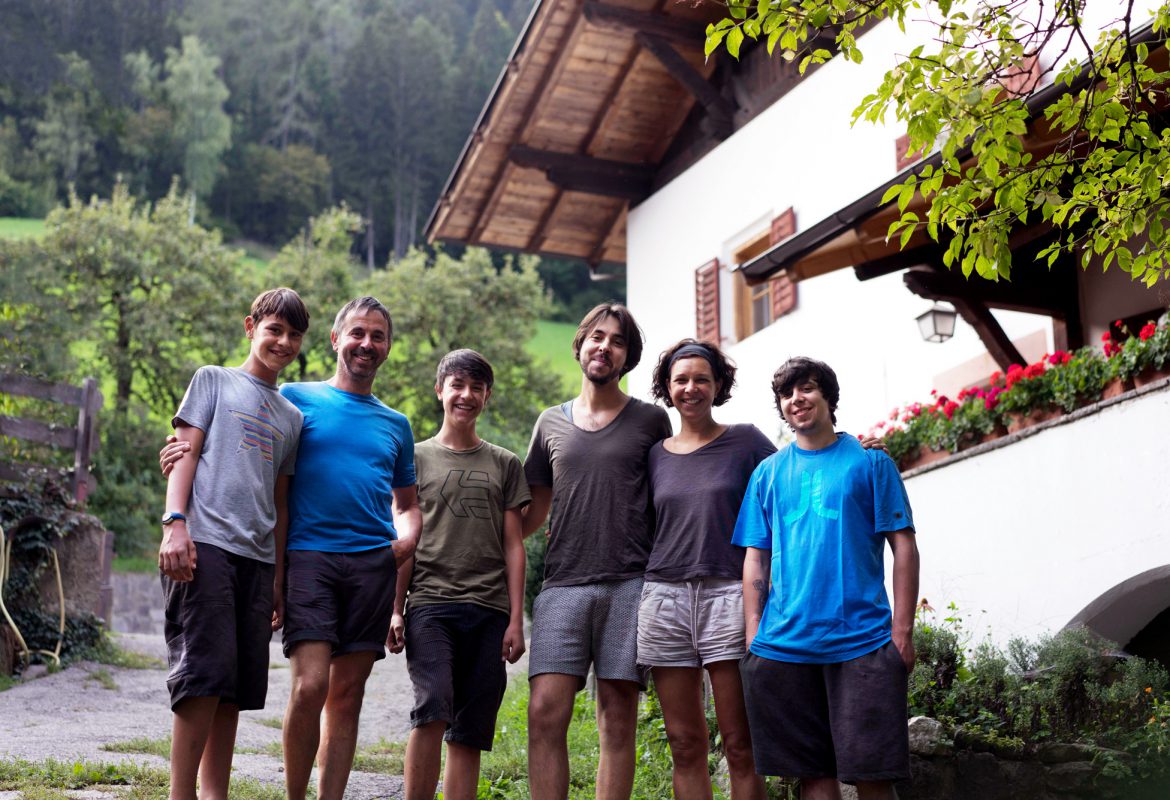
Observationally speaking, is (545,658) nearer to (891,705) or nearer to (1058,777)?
(891,705)

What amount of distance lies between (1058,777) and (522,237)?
10860 mm

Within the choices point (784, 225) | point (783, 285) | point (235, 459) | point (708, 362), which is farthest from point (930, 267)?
point (235, 459)

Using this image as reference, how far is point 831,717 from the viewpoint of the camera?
3832 millimetres

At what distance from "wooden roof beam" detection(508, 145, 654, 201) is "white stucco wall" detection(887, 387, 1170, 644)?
22.9ft

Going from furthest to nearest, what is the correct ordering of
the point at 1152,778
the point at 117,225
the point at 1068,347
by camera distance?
the point at 117,225, the point at 1068,347, the point at 1152,778

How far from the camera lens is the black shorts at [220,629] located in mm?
3742

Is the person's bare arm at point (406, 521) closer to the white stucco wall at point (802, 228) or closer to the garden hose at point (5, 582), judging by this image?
the white stucco wall at point (802, 228)

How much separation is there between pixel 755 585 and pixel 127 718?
5.07 meters

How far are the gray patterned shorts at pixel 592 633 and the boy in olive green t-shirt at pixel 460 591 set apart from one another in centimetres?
14

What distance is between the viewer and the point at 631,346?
15.0 feet

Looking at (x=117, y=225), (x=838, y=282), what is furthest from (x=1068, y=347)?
(x=117, y=225)

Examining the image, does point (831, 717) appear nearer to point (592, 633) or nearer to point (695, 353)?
point (592, 633)

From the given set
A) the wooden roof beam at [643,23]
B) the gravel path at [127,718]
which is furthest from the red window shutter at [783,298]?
the gravel path at [127,718]

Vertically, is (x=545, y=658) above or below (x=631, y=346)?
below
